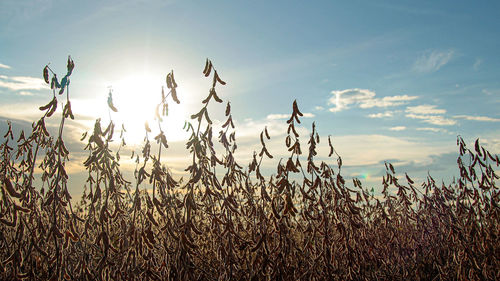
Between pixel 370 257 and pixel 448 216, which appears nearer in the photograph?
pixel 370 257

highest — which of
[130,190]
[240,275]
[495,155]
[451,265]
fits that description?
[495,155]

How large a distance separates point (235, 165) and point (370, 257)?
1.75 metres

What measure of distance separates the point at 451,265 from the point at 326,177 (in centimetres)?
259

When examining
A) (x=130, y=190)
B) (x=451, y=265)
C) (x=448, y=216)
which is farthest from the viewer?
(x=451, y=265)

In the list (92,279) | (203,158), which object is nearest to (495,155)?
(203,158)

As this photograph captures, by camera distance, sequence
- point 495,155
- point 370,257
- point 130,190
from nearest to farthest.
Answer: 1. point 130,190
2. point 370,257
3. point 495,155

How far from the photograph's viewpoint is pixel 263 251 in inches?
102

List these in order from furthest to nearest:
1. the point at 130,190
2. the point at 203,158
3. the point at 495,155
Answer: the point at 495,155 < the point at 130,190 < the point at 203,158

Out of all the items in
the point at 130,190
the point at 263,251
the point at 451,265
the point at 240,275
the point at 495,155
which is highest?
the point at 495,155

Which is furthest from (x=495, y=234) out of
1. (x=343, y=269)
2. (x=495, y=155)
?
(x=343, y=269)

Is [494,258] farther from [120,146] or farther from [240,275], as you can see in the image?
[120,146]

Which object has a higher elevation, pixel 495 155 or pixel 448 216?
pixel 495 155

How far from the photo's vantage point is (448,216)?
13.3 feet

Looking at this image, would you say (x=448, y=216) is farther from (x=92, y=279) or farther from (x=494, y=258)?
(x=92, y=279)
